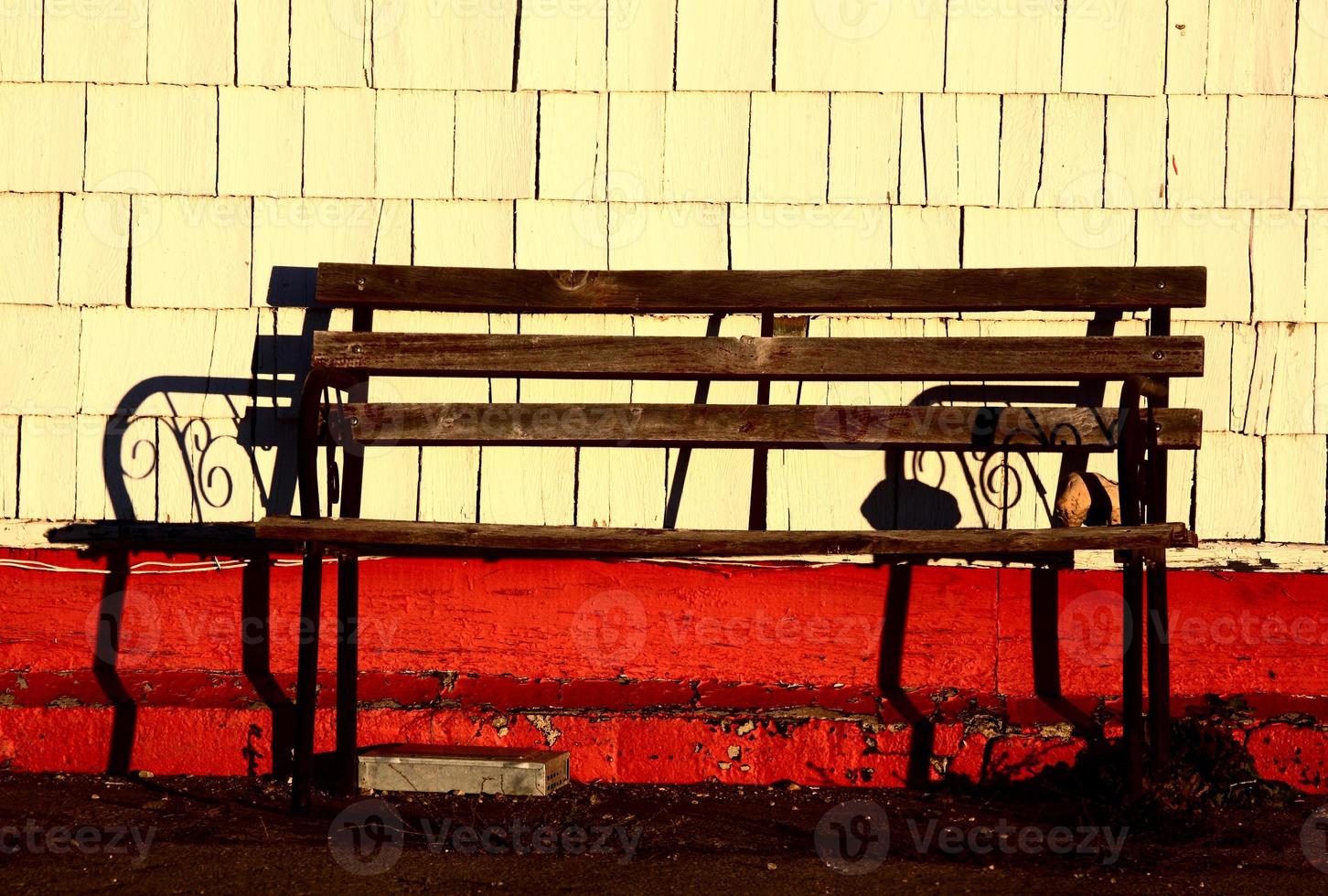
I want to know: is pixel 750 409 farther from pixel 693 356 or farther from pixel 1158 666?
pixel 1158 666

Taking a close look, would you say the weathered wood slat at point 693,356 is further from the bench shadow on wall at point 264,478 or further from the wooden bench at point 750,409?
the bench shadow on wall at point 264,478

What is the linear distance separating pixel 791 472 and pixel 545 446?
0.77 meters

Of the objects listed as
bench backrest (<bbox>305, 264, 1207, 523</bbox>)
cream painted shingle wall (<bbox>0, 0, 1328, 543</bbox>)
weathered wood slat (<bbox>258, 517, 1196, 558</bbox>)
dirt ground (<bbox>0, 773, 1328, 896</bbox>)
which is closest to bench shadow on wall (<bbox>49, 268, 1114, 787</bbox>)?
cream painted shingle wall (<bbox>0, 0, 1328, 543</bbox>)

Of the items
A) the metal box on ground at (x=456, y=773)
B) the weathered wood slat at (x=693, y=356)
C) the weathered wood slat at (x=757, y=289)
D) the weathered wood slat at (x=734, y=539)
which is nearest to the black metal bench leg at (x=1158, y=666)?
the weathered wood slat at (x=734, y=539)

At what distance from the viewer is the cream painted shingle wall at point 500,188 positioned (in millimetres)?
3959

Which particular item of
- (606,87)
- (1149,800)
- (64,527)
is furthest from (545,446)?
(1149,800)

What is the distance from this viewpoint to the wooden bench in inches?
129

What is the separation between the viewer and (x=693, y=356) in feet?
11.8

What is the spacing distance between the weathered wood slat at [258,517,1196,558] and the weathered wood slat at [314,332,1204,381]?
1.66ft

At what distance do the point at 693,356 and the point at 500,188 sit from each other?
901 millimetres

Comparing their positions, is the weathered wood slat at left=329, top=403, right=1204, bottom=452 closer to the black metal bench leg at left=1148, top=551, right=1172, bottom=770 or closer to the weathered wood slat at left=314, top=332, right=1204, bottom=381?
the weathered wood slat at left=314, top=332, right=1204, bottom=381

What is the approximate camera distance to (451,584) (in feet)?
13.0

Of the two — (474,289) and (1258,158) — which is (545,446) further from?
(1258,158)

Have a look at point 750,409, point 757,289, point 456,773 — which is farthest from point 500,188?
point 456,773
